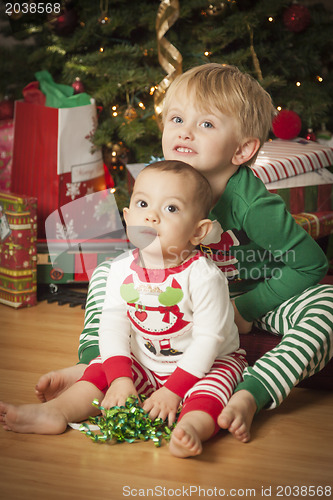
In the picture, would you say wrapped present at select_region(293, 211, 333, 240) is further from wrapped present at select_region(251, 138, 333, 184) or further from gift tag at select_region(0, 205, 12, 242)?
gift tag at select_region(0, 205, 12, 242)

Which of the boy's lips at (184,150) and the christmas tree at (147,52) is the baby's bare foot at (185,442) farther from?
the christmas tree at (147,52)

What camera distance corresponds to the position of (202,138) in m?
1.05

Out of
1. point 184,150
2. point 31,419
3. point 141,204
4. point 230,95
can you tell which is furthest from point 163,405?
point 230,95

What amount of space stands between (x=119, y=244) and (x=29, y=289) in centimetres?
27

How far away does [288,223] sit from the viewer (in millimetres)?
1038

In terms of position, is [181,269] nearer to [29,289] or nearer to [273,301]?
[273,301]

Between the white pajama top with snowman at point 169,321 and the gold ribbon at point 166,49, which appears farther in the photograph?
the gold ribbon at point 166,49

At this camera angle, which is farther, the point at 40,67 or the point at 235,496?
the point at 40,67

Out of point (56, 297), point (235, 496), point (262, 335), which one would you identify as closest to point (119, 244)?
point (56, 297)

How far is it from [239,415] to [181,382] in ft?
0.33

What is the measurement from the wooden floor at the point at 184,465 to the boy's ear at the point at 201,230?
0.31m

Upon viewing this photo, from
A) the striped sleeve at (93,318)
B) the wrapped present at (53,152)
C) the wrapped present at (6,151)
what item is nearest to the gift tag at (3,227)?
the wrapped present at (53,152)

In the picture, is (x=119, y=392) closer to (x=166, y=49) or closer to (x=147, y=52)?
(x=166, y=49)

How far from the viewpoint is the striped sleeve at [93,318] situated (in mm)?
1088
